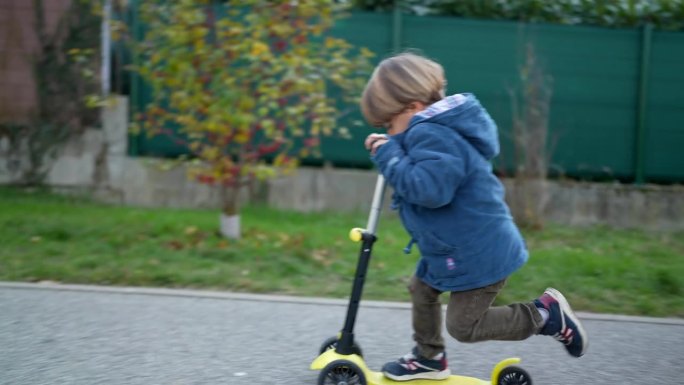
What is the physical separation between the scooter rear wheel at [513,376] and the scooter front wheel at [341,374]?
0.63m

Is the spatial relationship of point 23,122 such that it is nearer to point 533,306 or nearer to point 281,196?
point 281,196

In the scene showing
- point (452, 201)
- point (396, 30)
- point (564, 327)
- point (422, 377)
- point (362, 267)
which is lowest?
point (422, 377)

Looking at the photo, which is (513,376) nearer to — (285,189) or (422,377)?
(422,377)

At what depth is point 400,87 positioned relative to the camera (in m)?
3.34

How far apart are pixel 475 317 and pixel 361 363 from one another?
553 millimetres

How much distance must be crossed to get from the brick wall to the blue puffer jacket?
6272 mm

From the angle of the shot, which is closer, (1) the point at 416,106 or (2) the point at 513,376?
(1) the point at 416,106

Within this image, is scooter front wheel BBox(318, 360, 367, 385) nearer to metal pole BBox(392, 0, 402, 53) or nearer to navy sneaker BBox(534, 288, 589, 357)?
navy sneaker BBox(534, 288, 589, 357)

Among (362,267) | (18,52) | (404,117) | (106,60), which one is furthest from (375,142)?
(18,52)

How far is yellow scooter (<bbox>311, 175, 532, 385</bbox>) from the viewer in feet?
11.5

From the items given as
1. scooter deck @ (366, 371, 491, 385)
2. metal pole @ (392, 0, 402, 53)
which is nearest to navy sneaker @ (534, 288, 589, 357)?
scooter deck @ (366, 371, 491, 385)

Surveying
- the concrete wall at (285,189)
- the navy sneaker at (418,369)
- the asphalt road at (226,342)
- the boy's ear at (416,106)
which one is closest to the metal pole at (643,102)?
the concrete wall at (285,189)

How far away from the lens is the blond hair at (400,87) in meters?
3.35

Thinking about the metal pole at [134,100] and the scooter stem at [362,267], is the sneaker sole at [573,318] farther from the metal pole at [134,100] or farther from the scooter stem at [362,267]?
the metal pole at [134,100]
